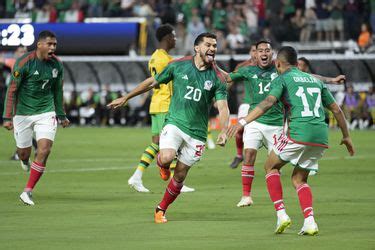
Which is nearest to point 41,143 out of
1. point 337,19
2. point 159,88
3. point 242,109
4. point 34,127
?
point 34,127

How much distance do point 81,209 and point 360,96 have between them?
2358 cm

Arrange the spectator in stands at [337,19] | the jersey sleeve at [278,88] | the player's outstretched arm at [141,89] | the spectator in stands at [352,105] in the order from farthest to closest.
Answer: the spectator in stands at [337,19], the spectator in stands at [352,105], the player's outstretched arm at [141,89], the jersey sleeve at [278,88]

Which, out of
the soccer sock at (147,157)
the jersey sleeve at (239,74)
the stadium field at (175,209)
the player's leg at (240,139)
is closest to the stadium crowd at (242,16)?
the stadium field at (175,209)

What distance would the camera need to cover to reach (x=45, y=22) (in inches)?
1690

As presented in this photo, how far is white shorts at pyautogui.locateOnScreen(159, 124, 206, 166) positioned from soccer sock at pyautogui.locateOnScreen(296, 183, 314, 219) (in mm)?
1753

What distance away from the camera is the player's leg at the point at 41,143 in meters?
16.3

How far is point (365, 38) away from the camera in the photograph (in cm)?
3809

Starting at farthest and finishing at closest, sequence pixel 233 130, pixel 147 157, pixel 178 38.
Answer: pixel 178 38, pixel 147 157, pixel 233 130

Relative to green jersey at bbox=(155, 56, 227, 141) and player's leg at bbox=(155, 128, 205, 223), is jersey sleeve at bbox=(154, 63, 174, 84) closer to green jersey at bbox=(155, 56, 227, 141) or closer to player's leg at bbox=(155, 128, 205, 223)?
green jersey at bbox=(155, 56, 227, 141)

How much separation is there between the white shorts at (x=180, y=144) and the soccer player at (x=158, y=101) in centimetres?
408

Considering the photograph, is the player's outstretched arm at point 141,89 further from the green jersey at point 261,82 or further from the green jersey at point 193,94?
the green jersey at point 261,82

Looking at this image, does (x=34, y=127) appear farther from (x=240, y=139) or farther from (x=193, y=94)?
(x=240, y=139)

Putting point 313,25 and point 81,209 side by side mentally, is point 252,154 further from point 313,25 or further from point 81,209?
point 313,25

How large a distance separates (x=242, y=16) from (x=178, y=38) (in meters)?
2.62
